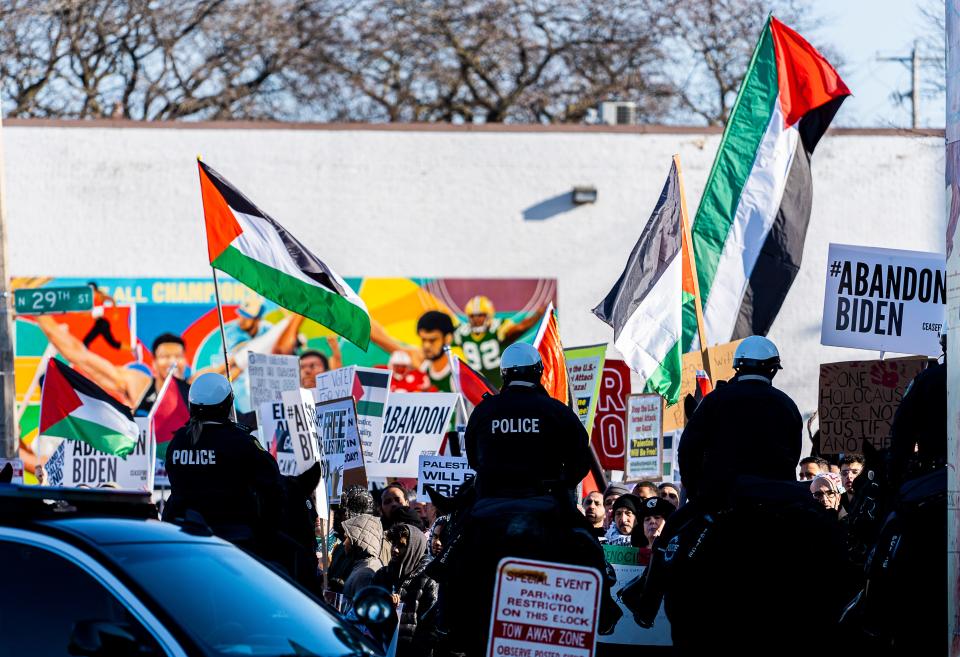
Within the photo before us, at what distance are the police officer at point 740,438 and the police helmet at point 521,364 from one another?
975 millimetres

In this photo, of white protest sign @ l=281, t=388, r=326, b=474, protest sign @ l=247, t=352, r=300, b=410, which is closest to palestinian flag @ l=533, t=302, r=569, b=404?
white protest sign @ l=281, t=388, r=326, b=474

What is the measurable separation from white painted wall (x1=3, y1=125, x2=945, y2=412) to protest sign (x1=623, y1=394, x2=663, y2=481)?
36.7ft

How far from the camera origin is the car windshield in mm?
5926

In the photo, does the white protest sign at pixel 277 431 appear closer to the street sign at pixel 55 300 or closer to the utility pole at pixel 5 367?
the street sign at pixel 55 300

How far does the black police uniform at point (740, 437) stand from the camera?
847cm

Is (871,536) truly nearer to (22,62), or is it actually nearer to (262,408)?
(262,408)

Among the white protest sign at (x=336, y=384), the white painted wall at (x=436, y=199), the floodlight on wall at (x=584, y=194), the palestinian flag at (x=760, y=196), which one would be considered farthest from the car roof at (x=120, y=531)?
the floodlight on wall at (x=584, y=194)

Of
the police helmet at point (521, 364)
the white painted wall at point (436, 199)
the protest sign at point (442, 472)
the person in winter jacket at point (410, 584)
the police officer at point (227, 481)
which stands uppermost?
the white painted wall at point (436, 199)

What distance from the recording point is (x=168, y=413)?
2012 cm

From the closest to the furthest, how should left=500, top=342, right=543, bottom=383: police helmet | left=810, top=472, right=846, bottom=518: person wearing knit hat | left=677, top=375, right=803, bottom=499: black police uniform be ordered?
left=677, top=375, right=803, bottom=499: black police uniform → left=500, top=342, right=543, bottom=383: police helmet → left=810, top=472, right=846, bottom=518: person wearing knit hat

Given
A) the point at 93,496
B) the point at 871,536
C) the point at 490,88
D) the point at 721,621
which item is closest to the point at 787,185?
the point at 871,536

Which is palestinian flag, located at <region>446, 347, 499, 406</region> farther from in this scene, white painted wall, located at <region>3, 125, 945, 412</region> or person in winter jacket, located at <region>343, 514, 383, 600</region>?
white painted wall, located at <region>3, 125, 945, 412</region>

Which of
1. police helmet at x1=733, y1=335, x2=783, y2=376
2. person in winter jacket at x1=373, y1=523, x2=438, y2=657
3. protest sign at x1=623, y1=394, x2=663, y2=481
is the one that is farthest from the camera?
protest sign at x1=623, y1=394, x2=663, y2=481

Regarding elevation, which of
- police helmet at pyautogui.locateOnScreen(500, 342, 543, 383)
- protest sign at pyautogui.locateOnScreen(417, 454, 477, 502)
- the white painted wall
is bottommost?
protest sign at pyautogui.locateOnScreen(417, 454, 477, 502)
